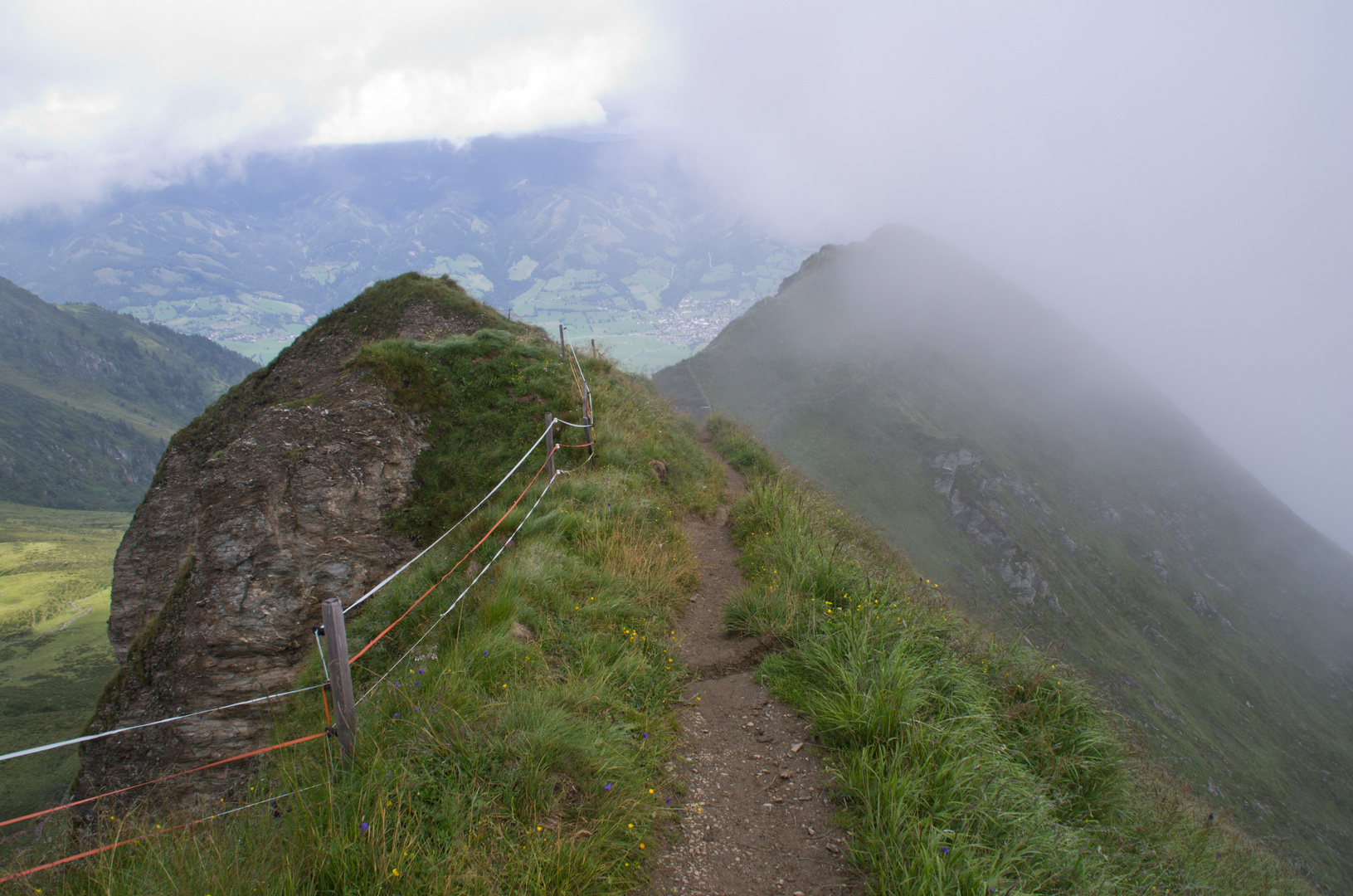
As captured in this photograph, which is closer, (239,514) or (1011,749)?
(1011,749)

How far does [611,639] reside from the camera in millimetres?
5852

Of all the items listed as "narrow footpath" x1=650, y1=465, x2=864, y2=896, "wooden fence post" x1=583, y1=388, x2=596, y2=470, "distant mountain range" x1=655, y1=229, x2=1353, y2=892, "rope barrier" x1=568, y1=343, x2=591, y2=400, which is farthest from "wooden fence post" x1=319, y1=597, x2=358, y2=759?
"distant mountain range" x1=655, y1=229, x2=1353, y2=892

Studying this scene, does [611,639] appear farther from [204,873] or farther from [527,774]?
[204,873]

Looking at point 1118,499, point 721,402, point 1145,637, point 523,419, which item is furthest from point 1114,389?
point 523,419

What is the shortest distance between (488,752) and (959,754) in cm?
346

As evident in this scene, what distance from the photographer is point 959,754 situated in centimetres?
456

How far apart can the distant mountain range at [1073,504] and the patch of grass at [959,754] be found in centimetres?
3922

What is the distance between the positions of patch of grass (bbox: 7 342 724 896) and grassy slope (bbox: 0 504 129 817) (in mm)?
23663

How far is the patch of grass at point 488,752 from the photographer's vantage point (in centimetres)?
318

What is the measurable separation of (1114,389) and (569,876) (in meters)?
146

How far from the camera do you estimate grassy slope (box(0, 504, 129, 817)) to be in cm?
3853

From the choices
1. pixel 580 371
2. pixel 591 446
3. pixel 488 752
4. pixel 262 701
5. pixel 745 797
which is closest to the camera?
pixel 488 752

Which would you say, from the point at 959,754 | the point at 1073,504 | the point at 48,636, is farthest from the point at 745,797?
the point at 48,636

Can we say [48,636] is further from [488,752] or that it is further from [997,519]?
[997,519]
